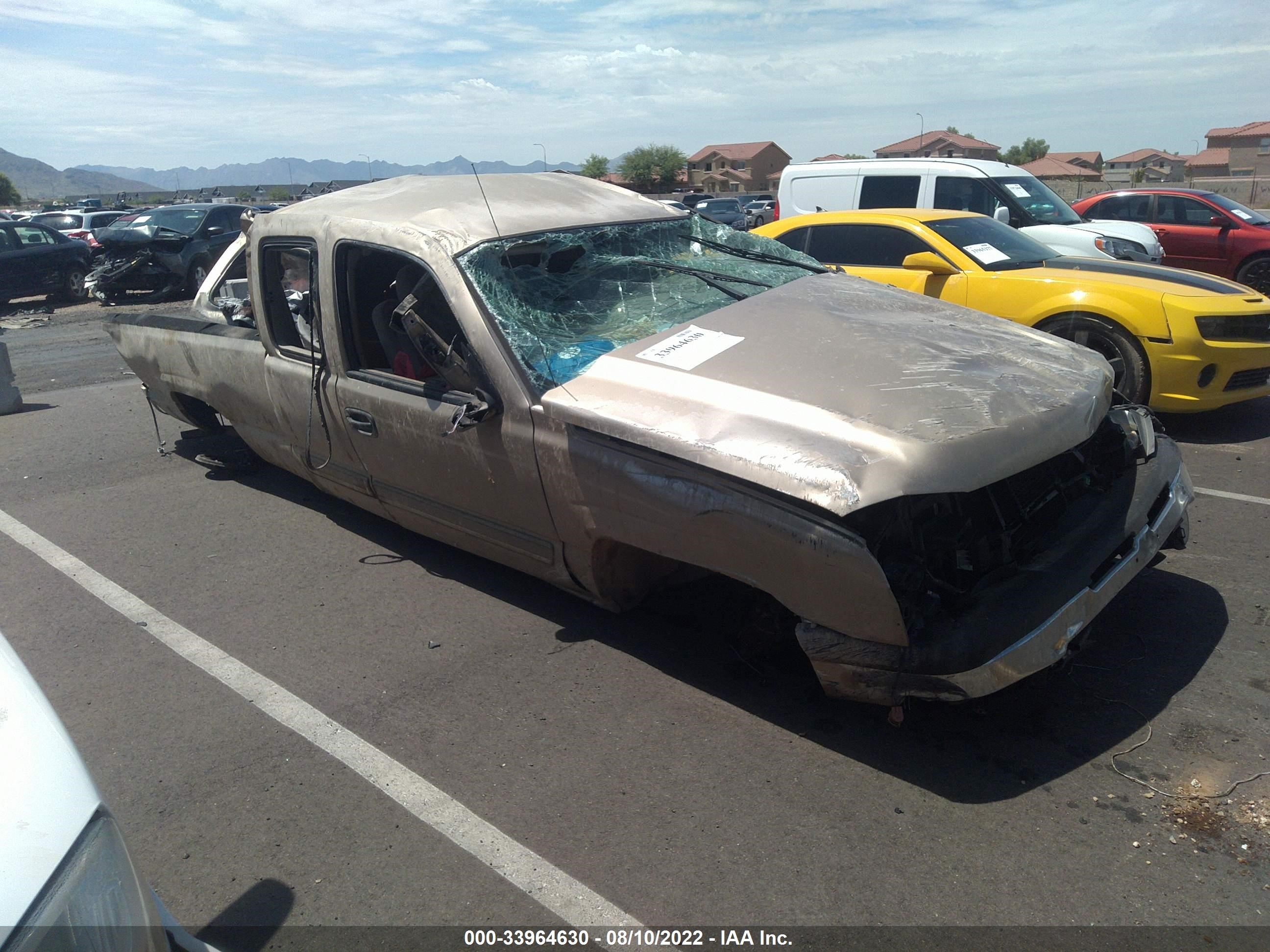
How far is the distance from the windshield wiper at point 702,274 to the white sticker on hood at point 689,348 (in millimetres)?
683

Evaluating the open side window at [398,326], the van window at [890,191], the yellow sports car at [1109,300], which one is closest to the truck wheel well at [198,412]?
the open side window at [398,326]

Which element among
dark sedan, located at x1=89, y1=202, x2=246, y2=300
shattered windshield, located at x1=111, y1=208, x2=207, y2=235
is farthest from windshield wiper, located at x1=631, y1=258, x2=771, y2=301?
shattered windshield, located at x1=111, y1=208, x2=207, y2=235

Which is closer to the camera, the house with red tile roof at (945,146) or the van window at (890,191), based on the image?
the van window at (890,191)

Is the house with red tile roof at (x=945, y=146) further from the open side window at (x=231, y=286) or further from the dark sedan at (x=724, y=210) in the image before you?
the open side window at (x=231, y=286)

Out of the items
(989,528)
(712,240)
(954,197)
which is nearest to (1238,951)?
(989,528)

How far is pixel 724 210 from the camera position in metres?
30.8

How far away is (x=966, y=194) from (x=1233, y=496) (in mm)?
5526

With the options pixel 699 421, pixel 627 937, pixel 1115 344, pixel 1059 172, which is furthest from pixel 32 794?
pixel 1059 172

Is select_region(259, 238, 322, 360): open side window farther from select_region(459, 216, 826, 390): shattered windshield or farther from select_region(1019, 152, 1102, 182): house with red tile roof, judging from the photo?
select_region(1019, 152, 1102, 182): house with red tile roof

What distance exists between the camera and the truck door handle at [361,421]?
420cm

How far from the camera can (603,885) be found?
2.59m

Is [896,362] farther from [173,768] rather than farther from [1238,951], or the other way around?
[173,768]

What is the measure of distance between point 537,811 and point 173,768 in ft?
4.36

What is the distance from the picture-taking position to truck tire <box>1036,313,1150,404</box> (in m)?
6.16
